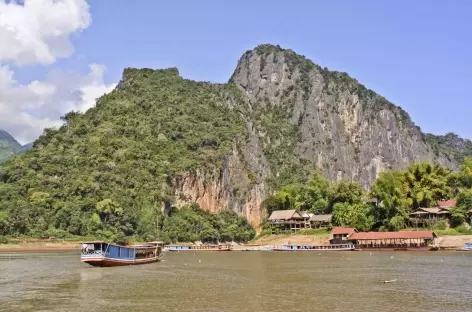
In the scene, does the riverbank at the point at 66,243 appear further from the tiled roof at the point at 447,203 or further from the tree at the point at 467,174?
the tree at the point at 467,174

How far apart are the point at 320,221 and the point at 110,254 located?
6324cm

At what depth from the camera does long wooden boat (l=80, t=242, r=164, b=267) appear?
5569cm

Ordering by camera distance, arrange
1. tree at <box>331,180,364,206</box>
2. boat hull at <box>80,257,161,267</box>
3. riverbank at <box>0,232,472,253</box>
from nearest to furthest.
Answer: boat hull at <box>80,257,161,267</box>, riverbank at <box>0,232,472,253</box>, tree at <box>331,180,364,206</box>

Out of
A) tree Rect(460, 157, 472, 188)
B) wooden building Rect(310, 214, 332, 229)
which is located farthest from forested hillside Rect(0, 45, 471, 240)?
wooden building Rect(310, 214, 332, 229)

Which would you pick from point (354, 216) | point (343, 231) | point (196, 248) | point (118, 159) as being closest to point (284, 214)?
point (354, 216)

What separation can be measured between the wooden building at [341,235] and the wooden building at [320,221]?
11.6 m

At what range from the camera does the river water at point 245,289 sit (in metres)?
28.9

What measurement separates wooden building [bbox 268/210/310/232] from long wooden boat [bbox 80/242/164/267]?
56332mm

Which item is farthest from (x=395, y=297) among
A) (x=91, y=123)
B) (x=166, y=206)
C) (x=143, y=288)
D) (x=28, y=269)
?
(x=91, y=123)

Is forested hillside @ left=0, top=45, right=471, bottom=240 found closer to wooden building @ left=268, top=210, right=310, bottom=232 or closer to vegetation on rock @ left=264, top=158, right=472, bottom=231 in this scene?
vegetation on rock @ left=264, top=158, right=472, bottom=231

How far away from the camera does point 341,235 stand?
316 ft

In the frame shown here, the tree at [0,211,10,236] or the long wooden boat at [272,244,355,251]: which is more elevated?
the tree at [0,211,10,236]

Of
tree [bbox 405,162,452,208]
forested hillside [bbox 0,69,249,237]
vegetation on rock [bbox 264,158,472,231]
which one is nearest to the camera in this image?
vegetation on rock [bbox 264,158,472,231]

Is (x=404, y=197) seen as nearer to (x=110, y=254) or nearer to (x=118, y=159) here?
(x=110, y=254)
